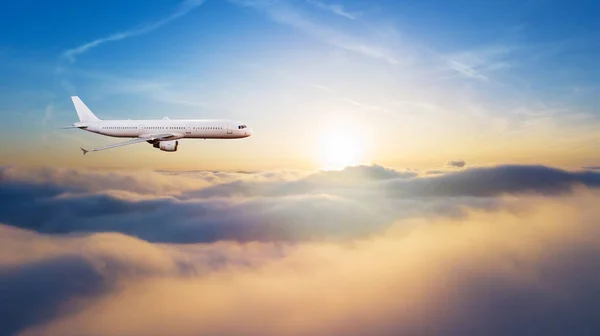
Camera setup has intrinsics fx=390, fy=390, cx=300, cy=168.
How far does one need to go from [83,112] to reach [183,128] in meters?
35.9

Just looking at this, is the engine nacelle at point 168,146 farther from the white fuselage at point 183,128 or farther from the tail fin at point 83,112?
the tail fin at point 83,112

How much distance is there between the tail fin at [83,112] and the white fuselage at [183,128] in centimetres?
1118

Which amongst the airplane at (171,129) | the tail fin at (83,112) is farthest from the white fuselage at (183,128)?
the tail fin at (83,112)

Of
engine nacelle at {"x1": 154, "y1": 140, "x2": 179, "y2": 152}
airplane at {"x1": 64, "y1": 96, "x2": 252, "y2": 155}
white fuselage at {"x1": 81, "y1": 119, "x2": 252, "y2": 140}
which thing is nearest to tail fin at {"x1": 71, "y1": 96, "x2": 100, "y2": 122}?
airplane at {"x1": 64, "y1": 96, "x2": 252, "y2": 155}

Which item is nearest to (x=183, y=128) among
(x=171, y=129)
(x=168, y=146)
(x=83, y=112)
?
(x=171, y=129)

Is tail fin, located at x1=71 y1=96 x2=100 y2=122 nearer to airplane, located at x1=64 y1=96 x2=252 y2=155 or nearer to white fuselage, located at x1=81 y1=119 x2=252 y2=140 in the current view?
airplane, located at x1=64 y1=96 x2=252 y2=155

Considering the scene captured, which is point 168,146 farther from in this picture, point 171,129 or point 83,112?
point 83,112

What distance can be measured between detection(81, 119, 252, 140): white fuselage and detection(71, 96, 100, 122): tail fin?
11183 mm

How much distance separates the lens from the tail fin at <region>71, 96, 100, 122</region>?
4461 inches

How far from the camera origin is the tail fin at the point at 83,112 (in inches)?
4461

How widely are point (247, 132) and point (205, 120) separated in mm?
11394

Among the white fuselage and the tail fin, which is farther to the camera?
the tail fin

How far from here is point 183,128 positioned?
101m

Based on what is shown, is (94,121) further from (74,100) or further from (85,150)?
(85,150)
